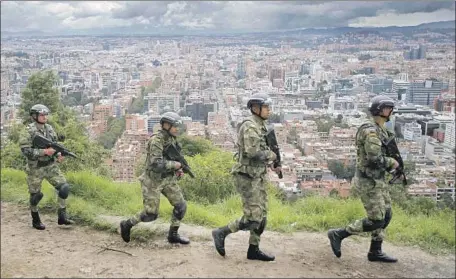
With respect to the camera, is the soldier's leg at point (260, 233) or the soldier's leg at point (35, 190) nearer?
the soldier's leg at point (260, 233)

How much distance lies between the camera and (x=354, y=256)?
488 cm

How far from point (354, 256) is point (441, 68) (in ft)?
49.5

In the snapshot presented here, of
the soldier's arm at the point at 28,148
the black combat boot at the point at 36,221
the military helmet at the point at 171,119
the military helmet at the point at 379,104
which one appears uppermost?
the military helmet at the point at 379,104


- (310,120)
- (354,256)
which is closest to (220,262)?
(354,256)

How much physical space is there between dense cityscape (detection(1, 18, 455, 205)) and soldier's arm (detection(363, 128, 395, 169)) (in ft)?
10.4

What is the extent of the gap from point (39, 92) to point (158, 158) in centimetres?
1465

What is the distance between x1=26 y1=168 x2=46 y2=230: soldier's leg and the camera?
5672 millimetres

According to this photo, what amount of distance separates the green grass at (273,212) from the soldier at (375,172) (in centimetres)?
98

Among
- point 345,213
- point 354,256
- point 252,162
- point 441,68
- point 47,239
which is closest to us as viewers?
point 252,162

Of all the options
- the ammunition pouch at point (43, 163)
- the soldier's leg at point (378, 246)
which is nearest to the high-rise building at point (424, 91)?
the soldier's leg at point (378, 246)

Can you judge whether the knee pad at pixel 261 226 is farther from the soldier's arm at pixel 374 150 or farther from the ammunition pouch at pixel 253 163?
the soldier's arm at pixel 374 150

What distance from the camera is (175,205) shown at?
5.08 metres

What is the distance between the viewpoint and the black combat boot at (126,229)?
16.8ft

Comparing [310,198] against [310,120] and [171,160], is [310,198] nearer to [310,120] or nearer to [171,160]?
[171,160]
